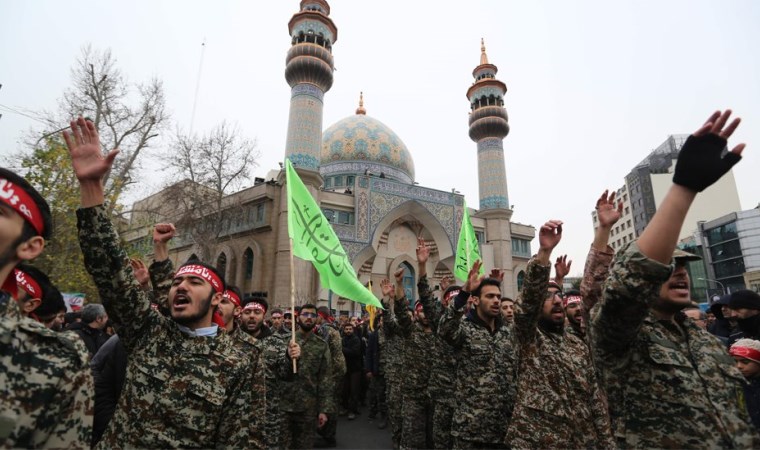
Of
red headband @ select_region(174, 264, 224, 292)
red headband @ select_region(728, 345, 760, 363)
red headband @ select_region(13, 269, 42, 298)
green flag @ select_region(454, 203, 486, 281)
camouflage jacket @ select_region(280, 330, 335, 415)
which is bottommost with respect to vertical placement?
camouflage jacket @ select_region(280, 330, 335, 415)

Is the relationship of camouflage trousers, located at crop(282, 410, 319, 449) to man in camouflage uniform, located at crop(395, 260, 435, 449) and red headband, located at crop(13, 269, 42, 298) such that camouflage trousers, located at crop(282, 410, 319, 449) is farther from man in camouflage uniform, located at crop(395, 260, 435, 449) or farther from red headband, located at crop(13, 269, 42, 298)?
red headband, located at crop(13, 269, 42, 298)

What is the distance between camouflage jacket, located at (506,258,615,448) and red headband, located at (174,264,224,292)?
1868mm

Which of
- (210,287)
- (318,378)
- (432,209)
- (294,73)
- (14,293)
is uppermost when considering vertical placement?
(294,73)

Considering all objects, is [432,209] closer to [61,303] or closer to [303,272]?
[303,272]

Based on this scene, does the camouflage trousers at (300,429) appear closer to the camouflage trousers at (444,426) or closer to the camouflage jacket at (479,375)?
the camouflage trousers at (444,426)

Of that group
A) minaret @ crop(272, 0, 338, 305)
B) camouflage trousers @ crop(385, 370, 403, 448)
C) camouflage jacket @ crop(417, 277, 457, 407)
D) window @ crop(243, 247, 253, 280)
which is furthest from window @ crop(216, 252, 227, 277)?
camouflage jacket @ crop(417, 277, 457, 407)

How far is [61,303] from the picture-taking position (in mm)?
2918

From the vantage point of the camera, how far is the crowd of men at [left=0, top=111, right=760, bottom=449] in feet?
3.93

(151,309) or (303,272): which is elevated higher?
(303,272)

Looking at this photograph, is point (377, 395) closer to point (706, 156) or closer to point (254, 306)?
point (254, 306)

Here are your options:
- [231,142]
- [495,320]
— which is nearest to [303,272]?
[231,142]

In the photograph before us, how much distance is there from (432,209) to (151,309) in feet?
70.8

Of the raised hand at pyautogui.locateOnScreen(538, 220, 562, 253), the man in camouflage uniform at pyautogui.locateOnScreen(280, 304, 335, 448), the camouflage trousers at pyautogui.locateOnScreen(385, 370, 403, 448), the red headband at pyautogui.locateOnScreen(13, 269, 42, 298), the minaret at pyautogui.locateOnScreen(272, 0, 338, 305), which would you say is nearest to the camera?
the red headband at pyautogui.locateOnScreen(13, 269, 42, 298)

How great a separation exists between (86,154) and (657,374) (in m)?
2.51
